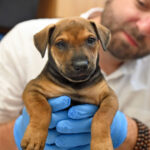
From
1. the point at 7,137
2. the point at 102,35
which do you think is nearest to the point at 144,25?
the point at 102,35

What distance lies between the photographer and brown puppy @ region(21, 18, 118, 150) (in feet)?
3.67

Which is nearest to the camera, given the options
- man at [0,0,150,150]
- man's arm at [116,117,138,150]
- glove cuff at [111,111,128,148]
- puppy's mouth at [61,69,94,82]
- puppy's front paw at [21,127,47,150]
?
puppy's front paw at [21,127,47,150]

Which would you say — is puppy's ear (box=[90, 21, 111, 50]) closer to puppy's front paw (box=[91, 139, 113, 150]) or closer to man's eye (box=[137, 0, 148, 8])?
puppy's front paw (box=[91, 139, 113, 150])

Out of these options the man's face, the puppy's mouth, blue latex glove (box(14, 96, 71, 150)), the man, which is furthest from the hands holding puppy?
the man's face

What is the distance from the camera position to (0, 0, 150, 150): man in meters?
1.91

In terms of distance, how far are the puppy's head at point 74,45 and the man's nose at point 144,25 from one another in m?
0.61

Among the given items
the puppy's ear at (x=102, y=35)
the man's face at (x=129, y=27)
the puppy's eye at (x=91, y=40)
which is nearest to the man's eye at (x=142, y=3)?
the man's face at (x=129, y=27)

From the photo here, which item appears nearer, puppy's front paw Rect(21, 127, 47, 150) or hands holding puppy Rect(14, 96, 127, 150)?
puppy's front paw Rect(21, 127, 47, 150)

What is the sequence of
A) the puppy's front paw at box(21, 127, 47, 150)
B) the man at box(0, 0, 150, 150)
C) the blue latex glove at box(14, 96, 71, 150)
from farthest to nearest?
the man at box(0, 0, 150, 150) < the blue latex glove at box(14, 96, 71, 150) < the puppy's front paw at box(21, 127, 47, 150)

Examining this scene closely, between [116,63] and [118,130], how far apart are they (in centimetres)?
87

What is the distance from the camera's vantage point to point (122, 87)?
2.13 meters

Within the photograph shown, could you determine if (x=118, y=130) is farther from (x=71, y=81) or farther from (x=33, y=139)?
(x=33, y=139)

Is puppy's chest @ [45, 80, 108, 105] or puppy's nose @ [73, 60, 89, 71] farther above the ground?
puppy's nose @ [73, 60, 89, 71]

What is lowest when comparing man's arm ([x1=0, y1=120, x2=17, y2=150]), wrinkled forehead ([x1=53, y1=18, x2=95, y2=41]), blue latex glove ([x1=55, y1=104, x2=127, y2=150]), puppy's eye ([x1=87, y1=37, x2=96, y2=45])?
man's arm ([x1=0, y1=120, x2=17, y2=150])
